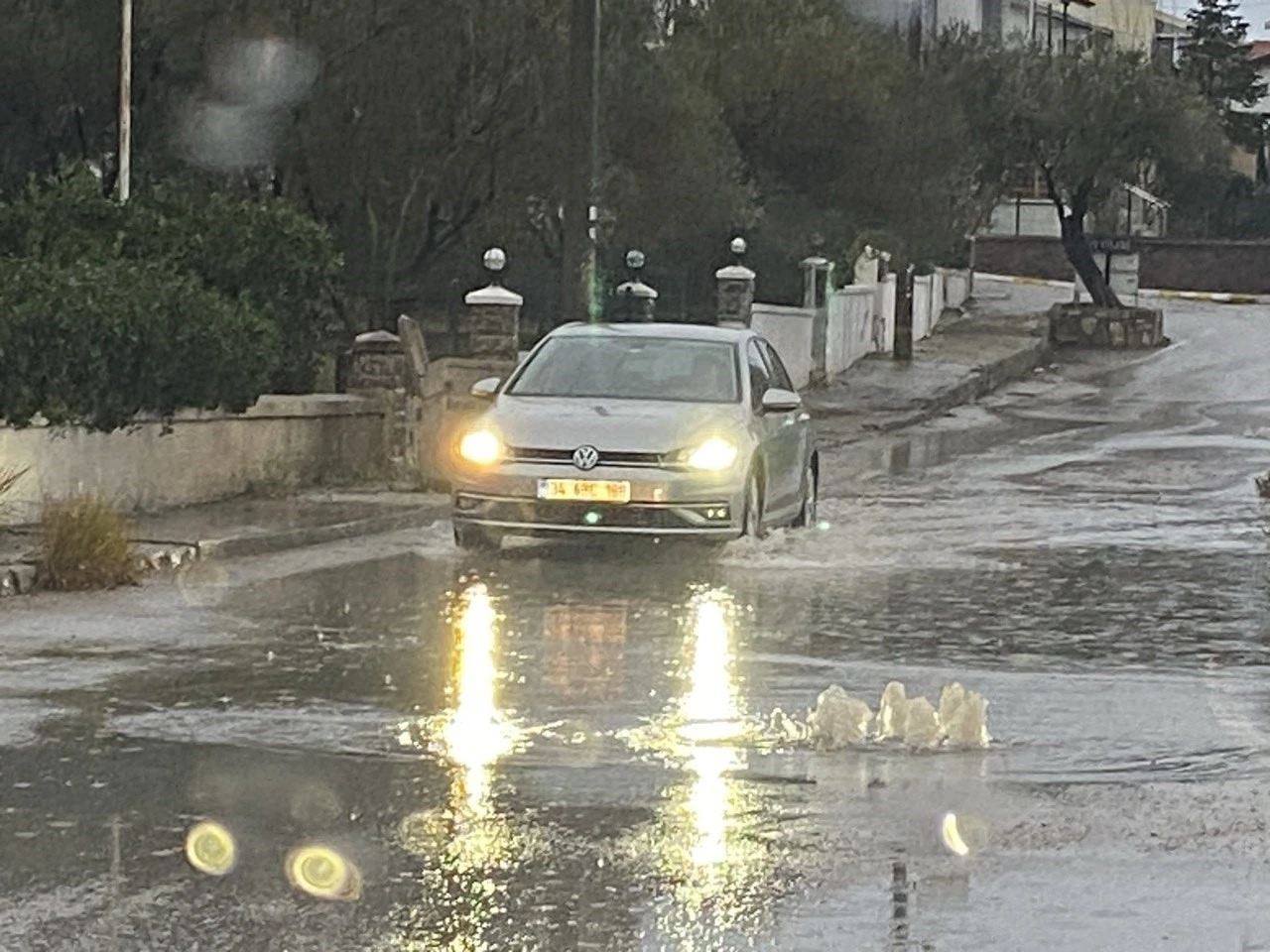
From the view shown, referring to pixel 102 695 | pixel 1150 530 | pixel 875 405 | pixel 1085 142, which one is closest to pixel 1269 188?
pixel 1085 142

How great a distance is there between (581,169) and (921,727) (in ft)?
48.7

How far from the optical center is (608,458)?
52.6 ft

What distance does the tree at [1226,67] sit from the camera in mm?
80188

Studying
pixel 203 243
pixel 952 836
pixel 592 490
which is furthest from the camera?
pixel 203 243

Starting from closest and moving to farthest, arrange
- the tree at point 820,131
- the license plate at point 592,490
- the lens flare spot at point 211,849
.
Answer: the lens flare spot at point 211,849 → the license plate at point 592,490 → the tree at point 820,131

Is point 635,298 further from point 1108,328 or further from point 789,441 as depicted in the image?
point 1108,328

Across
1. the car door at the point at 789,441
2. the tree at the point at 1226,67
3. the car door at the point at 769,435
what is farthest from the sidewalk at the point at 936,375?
the tree at the point at 1226,67

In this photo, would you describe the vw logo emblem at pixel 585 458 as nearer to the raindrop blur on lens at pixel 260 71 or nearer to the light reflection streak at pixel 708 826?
the light reflection streak at pixel 708 826

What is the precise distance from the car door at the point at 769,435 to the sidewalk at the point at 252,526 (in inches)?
108

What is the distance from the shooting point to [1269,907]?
23.6ft

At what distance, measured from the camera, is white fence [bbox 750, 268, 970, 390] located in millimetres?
35750

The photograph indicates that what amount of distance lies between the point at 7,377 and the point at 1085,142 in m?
36.8

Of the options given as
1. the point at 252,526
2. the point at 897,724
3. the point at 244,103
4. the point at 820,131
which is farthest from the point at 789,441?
the point at 820,131

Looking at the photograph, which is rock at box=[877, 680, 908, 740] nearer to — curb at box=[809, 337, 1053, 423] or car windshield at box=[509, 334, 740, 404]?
car windshield at box=[509, 334, 740, 404]
